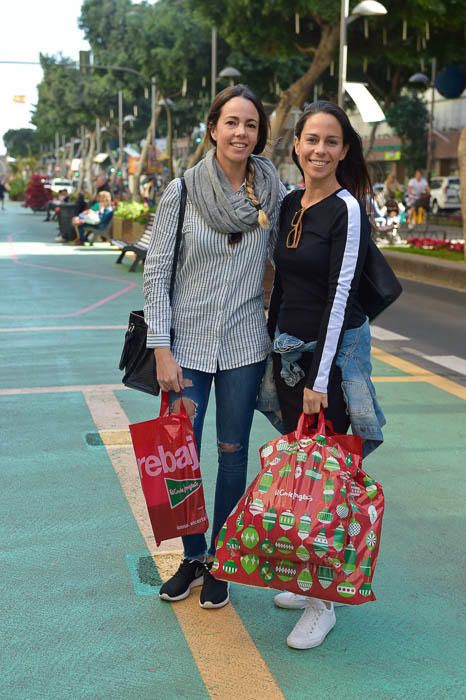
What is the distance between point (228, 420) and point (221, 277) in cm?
51

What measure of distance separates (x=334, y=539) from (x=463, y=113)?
210ft

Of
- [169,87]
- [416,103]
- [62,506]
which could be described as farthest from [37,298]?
[416,103]

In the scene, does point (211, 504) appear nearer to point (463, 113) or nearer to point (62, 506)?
point (62, 506)

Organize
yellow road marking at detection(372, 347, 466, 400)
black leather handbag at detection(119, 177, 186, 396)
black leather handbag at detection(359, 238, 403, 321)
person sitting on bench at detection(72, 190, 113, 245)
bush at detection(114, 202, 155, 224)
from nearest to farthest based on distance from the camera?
black leather handbag at detection(359, 238, 403, 321), black leather handbag at detection(119, 177, 186, 396), yellow road marking at detection(372, 347, 466, 400), bush at detection(114, 202, 155, 224), person sitting on bench at detection(72, 190, 113, 245)

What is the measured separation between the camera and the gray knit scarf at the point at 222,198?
3637 millimetres

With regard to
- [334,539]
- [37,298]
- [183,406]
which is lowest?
[37,298]

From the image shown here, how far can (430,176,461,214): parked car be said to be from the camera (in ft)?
149

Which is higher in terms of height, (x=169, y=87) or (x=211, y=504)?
(x=169, y=87)

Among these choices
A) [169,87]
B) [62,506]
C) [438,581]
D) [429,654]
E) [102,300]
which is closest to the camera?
[429,654]

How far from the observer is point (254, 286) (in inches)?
149

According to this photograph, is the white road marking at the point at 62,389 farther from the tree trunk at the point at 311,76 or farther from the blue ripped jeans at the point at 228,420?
the tree trunk at the point at 311,76

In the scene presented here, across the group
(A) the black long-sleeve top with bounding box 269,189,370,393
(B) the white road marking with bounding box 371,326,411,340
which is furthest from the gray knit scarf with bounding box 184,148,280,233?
(B) the white road marking with bounding box 371,326,411,340

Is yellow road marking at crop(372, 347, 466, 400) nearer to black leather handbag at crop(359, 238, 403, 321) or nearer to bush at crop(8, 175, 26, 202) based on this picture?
black leather handbag at crop(359, 238, 403, 321)

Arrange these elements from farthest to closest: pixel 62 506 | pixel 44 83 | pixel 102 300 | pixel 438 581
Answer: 1. pixel 44 83
2. pixel 102 300
3. pixel 62 506
4. pixel 438 581
